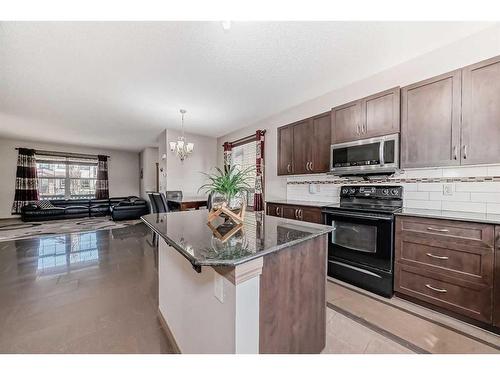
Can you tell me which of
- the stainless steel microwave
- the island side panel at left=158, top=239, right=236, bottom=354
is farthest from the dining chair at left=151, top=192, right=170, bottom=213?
the stainless steel microwave

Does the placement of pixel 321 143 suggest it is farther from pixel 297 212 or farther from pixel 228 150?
pixel 228 150

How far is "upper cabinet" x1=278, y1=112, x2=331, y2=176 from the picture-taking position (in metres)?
3.13

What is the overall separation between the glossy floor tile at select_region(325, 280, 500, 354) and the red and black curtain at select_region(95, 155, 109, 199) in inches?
354

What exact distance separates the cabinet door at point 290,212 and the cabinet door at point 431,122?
141 centimetres

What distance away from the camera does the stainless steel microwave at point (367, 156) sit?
7.77 ft

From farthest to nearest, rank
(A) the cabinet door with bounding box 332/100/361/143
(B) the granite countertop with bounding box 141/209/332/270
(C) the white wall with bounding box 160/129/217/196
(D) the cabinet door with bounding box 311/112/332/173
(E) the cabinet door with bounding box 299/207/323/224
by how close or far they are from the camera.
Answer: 1. (C) the white wall with bounding box 160/129/217/196
2. (D) the cabinet door with bounding box 311/112/332/173
3. (E) the cabinet door with bounding box 299/207/323/224
4. (A) the cabinet door with bounding box 332/100/361/143
5. (B) the granite countertop with bounding box 141/209/332/270

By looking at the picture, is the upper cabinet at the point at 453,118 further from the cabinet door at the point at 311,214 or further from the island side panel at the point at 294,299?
the island side panel at the point at 294,299

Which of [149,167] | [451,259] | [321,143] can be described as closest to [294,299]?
[451,259]

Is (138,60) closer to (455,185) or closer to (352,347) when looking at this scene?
(352,347)

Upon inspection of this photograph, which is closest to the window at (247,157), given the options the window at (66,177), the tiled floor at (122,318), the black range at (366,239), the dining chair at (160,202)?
the dining chair at (160,202)

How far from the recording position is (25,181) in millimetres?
7016

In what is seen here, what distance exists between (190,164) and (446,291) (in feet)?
17.9

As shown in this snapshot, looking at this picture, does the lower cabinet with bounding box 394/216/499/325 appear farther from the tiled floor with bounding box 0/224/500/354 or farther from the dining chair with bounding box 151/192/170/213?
the dining chair with bounding box 151/192/170/213

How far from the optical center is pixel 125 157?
9047 mm
